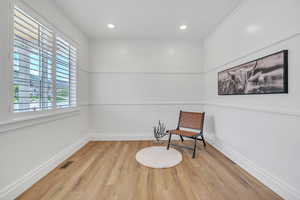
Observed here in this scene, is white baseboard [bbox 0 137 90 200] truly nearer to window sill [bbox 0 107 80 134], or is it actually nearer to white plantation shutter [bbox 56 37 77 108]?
window sill [bbox 0 107 80 134]

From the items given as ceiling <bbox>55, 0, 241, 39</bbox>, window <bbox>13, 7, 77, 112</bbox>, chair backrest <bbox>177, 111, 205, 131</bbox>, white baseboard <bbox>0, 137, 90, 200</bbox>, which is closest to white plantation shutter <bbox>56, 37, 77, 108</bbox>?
window <bbox>13, 7, 77, 112</bbox>

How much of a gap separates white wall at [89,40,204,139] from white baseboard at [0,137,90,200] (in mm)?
1116

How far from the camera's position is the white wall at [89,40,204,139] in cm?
332

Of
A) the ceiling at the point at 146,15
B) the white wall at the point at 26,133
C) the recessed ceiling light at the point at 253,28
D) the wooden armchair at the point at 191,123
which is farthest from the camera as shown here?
the wooden armchair at the point at 191,123

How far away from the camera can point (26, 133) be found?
1.57 m

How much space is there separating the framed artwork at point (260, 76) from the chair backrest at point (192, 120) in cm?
73

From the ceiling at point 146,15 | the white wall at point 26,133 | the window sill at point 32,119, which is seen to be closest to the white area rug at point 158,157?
the white wall at point 26,133

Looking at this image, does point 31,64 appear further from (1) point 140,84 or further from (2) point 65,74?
(1) point 140,84

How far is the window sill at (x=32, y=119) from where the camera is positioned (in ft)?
4.38

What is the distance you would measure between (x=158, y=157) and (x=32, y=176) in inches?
70.9

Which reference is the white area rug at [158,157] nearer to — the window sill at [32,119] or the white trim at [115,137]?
the white trim at [115,137]

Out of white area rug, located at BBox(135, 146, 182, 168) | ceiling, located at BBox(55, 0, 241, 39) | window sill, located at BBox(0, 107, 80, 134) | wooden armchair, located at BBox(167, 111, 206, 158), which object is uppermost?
ceiling, located at BBox(55, 0, 241, 39)

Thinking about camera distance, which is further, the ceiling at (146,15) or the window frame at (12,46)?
the ceiling at (146,15)

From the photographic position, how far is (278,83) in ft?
4.78
